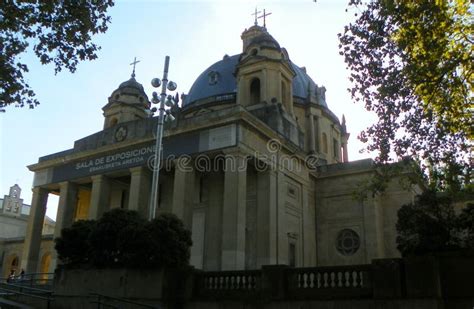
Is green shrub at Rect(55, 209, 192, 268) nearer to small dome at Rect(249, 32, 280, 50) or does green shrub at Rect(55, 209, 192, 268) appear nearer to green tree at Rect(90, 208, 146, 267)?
green tree at Rect(90, 208, 146, 267)

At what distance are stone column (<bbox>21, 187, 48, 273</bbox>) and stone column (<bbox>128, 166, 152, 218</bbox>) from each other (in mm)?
8725

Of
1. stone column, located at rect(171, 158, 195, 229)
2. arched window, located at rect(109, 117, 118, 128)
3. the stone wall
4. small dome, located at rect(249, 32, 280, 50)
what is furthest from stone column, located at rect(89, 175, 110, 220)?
small dome, located at rect(249, 32, 280, 50)

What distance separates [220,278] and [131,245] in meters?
3.06

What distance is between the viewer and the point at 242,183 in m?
22.1

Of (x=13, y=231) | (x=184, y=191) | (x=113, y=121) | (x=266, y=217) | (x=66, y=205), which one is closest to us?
(x=266, y=217)

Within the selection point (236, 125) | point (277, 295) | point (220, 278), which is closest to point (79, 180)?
point (236, 125)

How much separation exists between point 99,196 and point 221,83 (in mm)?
14544

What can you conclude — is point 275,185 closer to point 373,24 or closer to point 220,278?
point 220,278

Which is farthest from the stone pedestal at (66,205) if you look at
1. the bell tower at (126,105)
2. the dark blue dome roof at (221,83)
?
the dark blue dome roof at (221,83)

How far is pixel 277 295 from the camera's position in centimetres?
1313

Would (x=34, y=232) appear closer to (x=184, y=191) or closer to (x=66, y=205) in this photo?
(x=66, y=205)

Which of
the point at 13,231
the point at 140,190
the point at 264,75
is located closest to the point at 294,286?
the point at 140,190

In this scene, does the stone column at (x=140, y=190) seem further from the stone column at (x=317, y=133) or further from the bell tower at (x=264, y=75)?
the stone column at (x=317, y=133)

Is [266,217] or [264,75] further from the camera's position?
[264,75]
